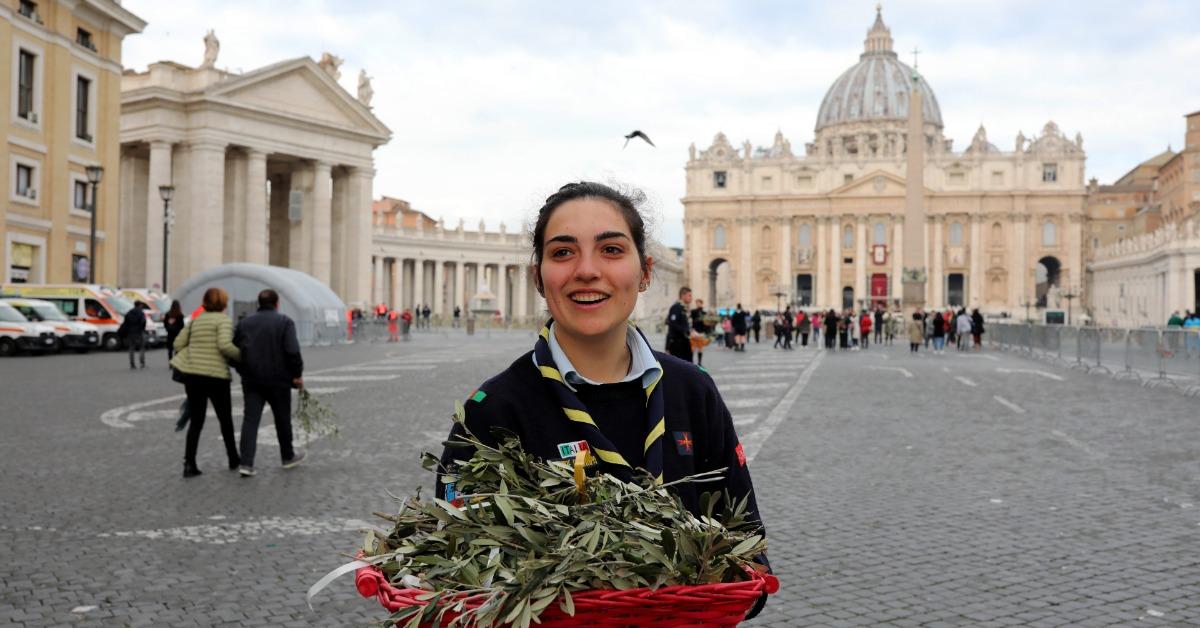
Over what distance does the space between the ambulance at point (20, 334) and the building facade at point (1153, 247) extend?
189 ft

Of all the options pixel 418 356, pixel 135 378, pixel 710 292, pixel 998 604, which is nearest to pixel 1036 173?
pixel 710 292

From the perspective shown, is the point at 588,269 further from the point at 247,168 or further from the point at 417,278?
the point at 417,278

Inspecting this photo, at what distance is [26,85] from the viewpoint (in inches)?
1275

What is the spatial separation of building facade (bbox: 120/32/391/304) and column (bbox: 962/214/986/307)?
67644 millimetres

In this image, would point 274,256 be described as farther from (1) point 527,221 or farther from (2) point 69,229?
(1) point 527,221

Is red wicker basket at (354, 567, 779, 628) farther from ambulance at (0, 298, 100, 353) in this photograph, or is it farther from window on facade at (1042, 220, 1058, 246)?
window on facade at (1042, 220, 1058, 246)

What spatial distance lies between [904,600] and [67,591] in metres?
4.03

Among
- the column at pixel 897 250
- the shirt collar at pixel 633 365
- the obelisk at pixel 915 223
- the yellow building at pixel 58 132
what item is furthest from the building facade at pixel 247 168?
the column at pixel 897 250

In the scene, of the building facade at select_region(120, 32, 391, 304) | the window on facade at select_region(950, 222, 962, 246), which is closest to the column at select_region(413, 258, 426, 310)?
the building facade at select_region(120, 32, 391, 304)

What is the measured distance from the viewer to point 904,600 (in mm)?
5133

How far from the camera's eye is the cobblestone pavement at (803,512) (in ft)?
16.7

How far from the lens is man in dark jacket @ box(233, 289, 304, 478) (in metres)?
9.04

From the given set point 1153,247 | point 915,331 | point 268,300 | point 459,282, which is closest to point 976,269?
point 1153,247

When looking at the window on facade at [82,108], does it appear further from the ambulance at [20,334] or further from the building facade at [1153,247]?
the building facade at [1153,247]
